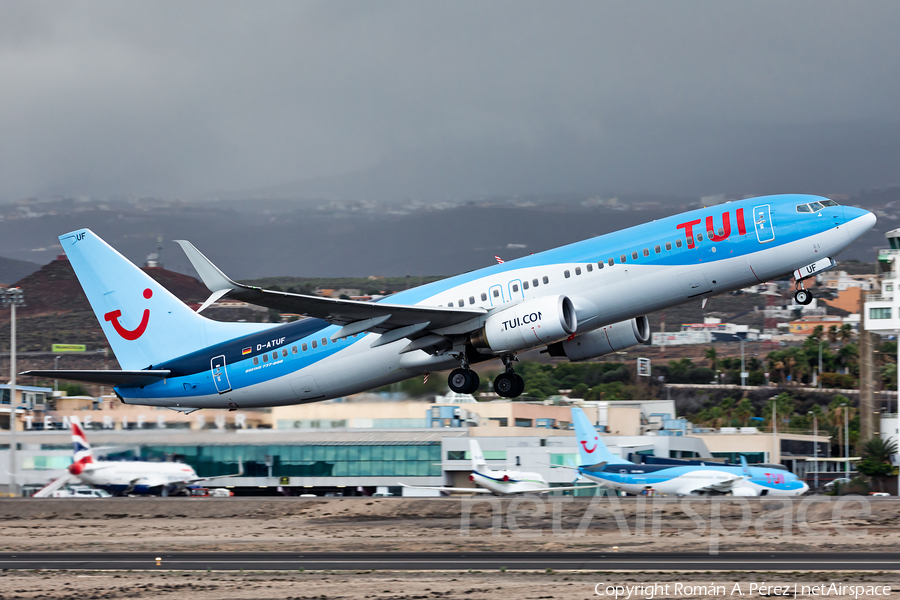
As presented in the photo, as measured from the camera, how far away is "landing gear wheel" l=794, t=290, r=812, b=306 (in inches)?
1136

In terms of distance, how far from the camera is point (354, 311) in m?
29.5

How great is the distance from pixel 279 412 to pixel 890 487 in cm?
3768

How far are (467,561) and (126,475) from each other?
28775mm

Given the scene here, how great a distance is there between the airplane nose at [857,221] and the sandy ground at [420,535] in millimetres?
9781

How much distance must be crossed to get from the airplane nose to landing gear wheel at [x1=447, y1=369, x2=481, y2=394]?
12.3m

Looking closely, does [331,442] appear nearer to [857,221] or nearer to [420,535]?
[420,535]

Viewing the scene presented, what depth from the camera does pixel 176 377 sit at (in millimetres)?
35094

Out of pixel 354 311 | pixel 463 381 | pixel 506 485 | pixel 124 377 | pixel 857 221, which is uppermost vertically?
pixel 857 221

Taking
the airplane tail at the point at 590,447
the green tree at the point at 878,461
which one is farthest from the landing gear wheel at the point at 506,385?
the green tree at the point at 878,461

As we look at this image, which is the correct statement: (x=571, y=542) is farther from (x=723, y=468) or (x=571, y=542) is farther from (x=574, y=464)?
(x=574, y=464)

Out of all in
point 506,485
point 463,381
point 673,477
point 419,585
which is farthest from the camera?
point 506,485

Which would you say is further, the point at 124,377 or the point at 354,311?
the point at 124,377

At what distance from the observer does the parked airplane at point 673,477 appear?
1873 inches

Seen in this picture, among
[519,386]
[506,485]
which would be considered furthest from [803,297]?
[506,485]
